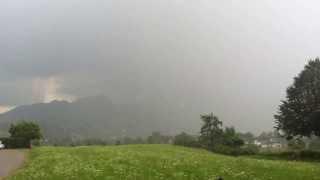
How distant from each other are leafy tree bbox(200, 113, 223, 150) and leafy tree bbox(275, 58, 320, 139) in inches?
851

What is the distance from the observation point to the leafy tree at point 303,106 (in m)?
84.2

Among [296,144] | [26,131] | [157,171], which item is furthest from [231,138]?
[157,171]

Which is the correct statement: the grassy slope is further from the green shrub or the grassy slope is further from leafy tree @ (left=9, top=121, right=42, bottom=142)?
leafy tree @ (left=9, top=121, right=42, bottom=142)

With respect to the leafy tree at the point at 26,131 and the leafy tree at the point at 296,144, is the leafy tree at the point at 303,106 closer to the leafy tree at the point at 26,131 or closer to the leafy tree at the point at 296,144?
the leafy tree at the point at 296,144

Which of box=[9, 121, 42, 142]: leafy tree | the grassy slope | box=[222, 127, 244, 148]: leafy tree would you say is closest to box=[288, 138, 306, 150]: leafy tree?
box=[222, 127, 244, 148]: leafy tree

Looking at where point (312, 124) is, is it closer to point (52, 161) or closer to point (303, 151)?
point (303, 151)

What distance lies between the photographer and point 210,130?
115m

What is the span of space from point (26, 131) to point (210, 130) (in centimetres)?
4341

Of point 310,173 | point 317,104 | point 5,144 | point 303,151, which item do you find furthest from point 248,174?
point 5,144

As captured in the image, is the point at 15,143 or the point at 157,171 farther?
the point at 15,143

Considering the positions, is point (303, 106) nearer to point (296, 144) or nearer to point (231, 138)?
point (296, 144)

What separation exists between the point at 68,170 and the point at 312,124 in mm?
54799

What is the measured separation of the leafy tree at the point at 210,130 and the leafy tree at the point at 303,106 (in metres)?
21.6

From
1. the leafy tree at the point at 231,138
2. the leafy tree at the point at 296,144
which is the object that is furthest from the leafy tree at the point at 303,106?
the leafy tree at the point at 231,138
